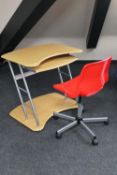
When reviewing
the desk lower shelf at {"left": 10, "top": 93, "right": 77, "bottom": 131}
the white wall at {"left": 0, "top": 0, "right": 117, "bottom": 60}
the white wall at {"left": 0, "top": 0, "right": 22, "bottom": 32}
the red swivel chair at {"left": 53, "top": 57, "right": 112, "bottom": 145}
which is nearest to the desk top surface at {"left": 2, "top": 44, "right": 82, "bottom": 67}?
the red swivel chair at {"left": 53, "top": 57, "right": 112, "bottom": 145}

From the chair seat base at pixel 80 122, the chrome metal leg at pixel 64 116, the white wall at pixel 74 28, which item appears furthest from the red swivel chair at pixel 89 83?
the white wall at pixel 74 28

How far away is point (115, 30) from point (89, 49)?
0.74m

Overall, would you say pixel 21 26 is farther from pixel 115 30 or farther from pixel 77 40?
pixel 115 30

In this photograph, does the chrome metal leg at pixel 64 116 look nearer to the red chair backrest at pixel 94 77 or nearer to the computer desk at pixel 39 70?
the computer desk at pixel 39 70

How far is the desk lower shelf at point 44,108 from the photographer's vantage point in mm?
3100

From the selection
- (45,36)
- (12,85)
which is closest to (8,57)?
(12,85)

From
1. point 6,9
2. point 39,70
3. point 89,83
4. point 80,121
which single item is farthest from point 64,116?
point 6,9

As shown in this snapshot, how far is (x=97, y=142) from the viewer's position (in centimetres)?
272

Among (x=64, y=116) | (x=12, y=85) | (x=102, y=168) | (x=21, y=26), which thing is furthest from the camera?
(x=12, y=85)

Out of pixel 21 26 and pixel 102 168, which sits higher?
pixel 21 26

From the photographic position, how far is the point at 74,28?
5.18 metres

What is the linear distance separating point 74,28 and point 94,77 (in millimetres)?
2783

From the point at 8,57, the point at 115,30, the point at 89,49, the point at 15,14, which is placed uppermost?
the point at 15,14

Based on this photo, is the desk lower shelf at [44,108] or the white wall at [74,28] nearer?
the desk lower shelf at [44,108]
